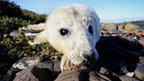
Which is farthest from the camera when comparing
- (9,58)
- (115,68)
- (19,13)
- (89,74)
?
(19,13)

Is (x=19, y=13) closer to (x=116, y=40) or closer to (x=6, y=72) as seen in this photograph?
(x=116, y=40)

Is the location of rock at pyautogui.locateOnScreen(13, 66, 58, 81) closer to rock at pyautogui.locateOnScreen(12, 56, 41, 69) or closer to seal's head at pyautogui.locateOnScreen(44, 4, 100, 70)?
seal's head at pyautogui.locateOnScreen(44, 4, 100, 70)

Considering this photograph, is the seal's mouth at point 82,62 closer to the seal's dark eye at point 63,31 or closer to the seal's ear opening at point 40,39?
the seal's dark eye at point 63,31

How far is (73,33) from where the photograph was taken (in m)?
9.97

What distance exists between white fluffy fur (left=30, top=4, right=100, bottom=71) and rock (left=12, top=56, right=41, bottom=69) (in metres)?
0.63

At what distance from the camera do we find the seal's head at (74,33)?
30.6 ft

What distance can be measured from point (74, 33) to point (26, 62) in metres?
1.54

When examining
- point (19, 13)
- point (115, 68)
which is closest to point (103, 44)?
point (115, 68)

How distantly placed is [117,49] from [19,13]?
11.4 meters

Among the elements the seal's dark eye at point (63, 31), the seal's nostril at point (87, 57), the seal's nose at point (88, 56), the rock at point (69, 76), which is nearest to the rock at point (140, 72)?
the seal's nose at point (88, 56)

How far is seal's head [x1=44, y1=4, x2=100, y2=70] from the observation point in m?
9.31

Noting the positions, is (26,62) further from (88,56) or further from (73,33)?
(88,56)

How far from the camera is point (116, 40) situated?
1264 centimetres

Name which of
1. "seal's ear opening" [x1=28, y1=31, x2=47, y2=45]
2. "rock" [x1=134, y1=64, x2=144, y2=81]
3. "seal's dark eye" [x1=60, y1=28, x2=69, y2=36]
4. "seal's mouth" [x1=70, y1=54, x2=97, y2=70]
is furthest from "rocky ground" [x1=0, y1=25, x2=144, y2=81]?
"seal's ear opening" [x1=28, y1=31, x2=47, y2=45]
